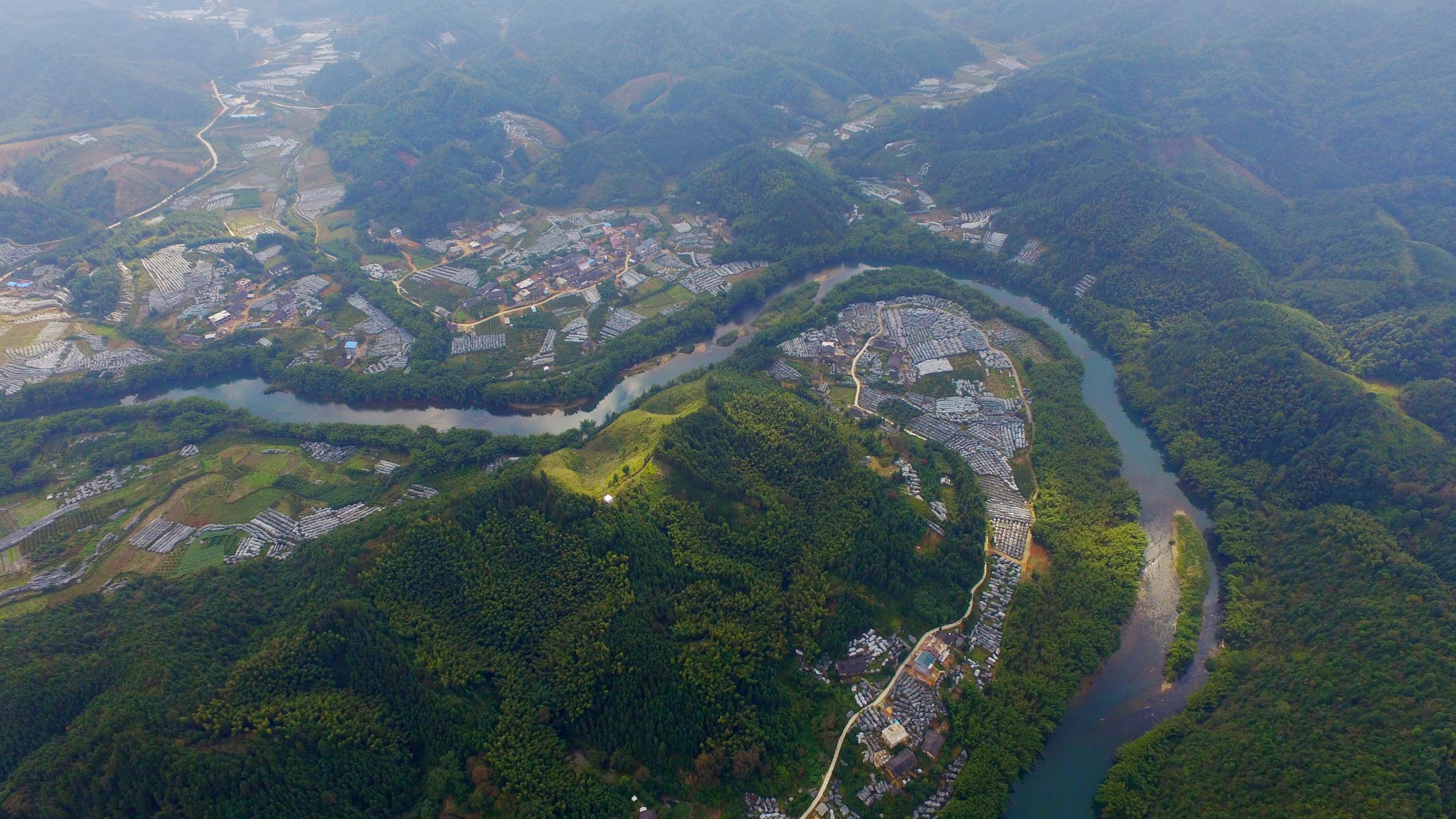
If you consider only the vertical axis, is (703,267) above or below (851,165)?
below

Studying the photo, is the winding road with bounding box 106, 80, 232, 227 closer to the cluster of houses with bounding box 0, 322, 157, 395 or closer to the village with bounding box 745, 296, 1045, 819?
the cluster of houses with bounding box 0, 322, 157, 395

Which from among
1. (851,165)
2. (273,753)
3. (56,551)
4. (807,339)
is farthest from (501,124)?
(273,753)

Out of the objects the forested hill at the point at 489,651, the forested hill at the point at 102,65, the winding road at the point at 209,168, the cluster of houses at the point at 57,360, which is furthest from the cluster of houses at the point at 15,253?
the forested hill at the point at 489,651

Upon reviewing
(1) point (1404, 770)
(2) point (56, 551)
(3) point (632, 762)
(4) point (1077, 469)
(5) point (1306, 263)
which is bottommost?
(2) point (56, 551)

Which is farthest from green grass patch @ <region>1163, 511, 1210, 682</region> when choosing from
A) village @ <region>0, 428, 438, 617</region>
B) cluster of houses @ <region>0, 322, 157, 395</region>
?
cluster of houses @ <region>0, 322, 157, 395</region>

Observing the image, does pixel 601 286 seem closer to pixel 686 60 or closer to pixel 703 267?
pixel 703 267

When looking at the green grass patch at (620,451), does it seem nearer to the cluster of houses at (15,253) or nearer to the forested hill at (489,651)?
the forested hill at (489,651)

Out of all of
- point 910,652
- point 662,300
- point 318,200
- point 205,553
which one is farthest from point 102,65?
point 910,652
